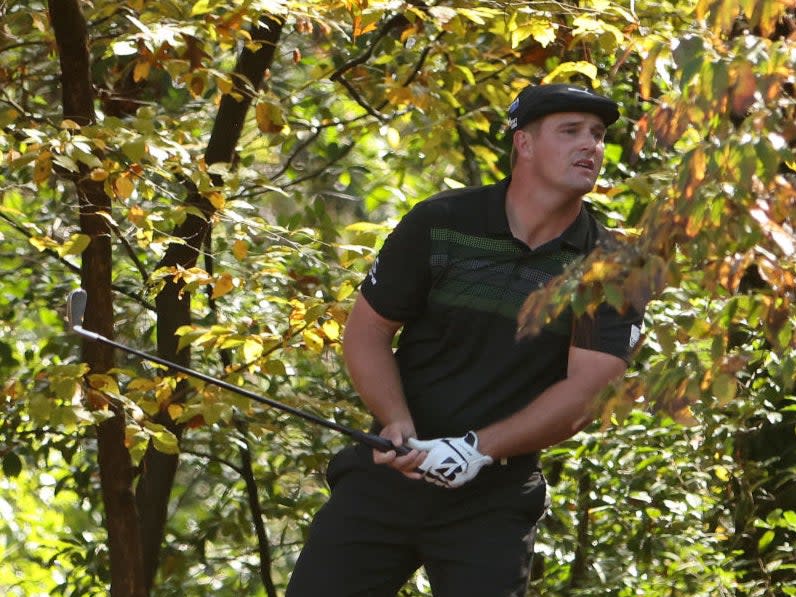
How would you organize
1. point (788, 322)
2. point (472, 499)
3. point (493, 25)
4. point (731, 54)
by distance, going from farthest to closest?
point (493, 25) < point (472, 499) < point (788, 322) < point (731, 54)

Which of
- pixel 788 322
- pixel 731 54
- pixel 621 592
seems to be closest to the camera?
pixel 731 54

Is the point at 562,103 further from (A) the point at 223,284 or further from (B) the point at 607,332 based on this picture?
(A) the point at 223,284

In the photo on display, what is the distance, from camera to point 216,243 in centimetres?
608

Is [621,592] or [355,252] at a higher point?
[355,252]

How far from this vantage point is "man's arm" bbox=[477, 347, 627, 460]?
355 centimetres

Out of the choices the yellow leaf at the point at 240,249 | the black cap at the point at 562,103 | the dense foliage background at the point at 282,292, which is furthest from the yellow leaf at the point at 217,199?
the black cap at the point at 562,103

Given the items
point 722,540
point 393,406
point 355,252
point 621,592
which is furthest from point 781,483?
point 393,406

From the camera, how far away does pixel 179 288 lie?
5.69 meters

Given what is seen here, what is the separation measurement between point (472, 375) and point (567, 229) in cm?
44

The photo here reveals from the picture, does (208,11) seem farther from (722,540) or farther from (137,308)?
(722,540)

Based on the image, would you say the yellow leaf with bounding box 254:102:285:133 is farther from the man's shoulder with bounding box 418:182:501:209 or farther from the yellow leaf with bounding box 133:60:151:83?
the man's shoulder with bounding box 418:182:501:209

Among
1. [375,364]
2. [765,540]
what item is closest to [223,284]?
[375,364]

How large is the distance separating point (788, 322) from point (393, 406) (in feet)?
3.54

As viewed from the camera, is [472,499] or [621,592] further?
[621,592]
